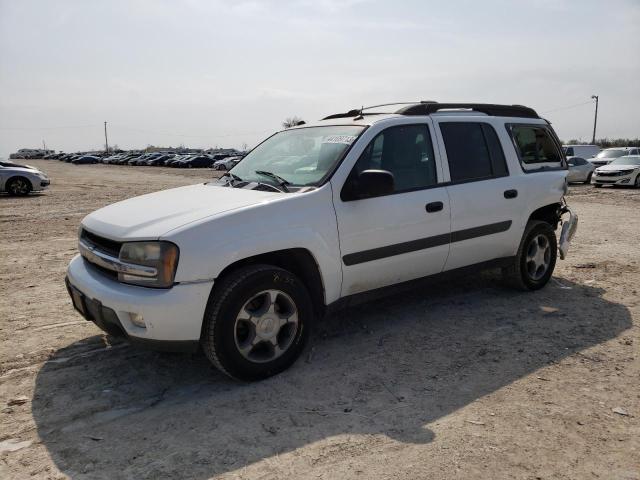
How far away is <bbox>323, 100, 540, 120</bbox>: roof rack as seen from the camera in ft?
14.9

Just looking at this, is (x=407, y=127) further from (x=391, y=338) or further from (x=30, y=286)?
(x=30, y=286)

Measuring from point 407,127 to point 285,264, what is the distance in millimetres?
1595

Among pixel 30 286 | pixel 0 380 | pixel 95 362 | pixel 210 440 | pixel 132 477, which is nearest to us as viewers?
pixel 132 477

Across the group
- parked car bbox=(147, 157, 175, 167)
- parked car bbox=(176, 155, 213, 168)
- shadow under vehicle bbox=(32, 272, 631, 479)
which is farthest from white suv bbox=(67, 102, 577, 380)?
parked car bbox=(147, 157, 175, 167)

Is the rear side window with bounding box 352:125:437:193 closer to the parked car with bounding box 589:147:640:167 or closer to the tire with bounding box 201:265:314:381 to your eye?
the tire with bounding box 201:265:314:381

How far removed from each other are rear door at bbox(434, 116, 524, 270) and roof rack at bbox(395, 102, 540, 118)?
0.13 metres

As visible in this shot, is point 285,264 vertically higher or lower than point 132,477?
higher

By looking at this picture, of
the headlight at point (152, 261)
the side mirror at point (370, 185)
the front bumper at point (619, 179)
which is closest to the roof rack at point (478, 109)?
the side mirror at point (370, 185)

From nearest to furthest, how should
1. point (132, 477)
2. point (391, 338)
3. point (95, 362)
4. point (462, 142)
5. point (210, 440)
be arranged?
point (132, 477) < point (210, 440) < point (95, 362) < point (391, 338) < point (462, 142)

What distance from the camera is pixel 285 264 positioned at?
3811mm

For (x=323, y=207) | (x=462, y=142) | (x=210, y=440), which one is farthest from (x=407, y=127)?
(x=210, y=440)

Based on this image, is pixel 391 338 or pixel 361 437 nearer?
pixel 361 437

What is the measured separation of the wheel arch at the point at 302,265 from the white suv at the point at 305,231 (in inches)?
0.4

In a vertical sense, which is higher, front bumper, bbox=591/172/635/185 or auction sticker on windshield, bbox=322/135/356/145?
auction sticker on windshield, bbox=322/135/356/145
